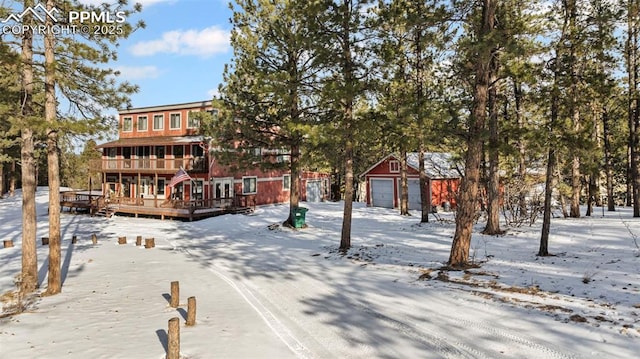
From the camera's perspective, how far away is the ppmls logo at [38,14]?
34.0 ft

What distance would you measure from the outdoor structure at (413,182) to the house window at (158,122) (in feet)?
61.3

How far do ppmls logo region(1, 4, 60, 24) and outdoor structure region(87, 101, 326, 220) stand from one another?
15920 millimetres

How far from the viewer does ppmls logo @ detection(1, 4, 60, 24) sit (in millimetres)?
10375

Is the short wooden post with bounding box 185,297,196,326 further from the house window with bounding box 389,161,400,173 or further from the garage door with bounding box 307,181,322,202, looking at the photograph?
the garage door with bounding box 307,181,322,202

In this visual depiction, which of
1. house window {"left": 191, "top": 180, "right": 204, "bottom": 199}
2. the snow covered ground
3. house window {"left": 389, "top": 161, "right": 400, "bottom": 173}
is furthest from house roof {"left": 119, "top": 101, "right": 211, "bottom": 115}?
the snow covered ground

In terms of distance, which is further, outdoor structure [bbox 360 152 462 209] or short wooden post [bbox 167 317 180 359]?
outdoor structure [bbox 360 152 462 209]

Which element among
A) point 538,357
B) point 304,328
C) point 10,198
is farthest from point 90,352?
point 10,198

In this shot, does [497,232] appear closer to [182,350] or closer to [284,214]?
[182,350]

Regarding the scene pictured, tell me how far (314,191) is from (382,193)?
10515mm

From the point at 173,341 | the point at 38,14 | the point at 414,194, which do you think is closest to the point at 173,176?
the point at 414,194

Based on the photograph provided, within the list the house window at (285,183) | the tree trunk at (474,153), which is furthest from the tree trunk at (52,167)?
the house window at (285,183)

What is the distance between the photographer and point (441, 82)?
1688 centimetres

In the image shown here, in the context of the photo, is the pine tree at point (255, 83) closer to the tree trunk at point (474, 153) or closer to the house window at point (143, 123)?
the tree trunk at point (474, 153)

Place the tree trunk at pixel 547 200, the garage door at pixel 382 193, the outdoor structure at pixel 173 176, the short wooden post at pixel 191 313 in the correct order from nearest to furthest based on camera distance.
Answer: the short wooden post at pixel 191 313 < the tree trunk at pixel 547 200 < the outdoor structure at pixel 173 176 < the garage door at pixel 382 193
